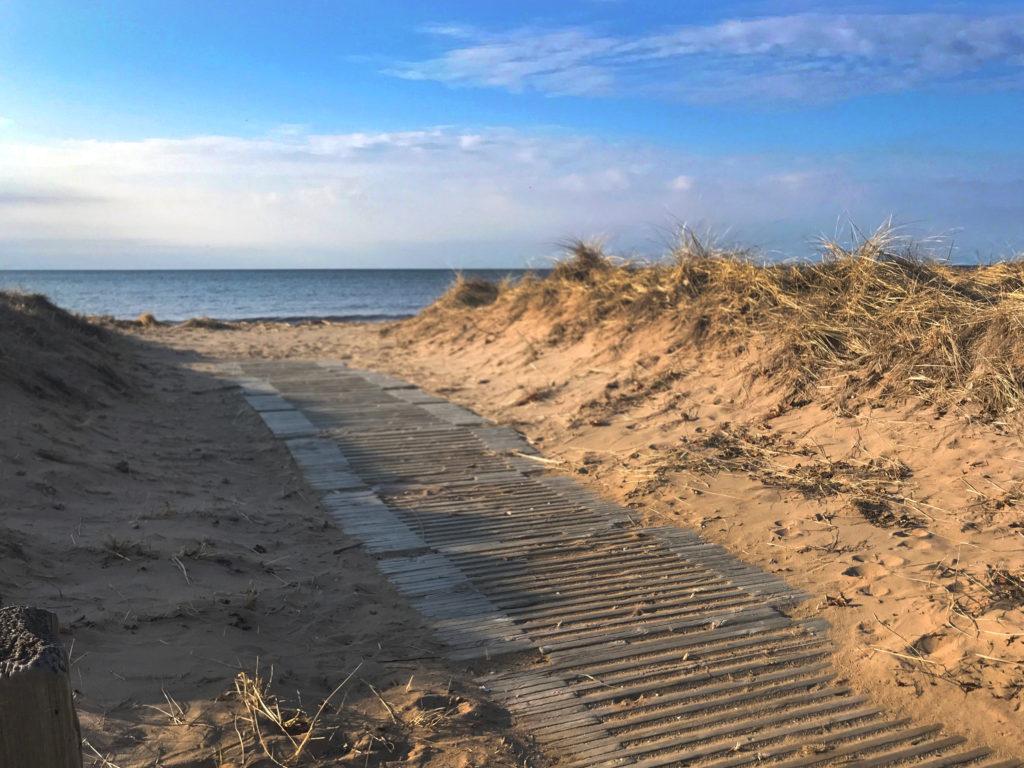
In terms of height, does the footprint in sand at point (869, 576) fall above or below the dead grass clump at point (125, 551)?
below

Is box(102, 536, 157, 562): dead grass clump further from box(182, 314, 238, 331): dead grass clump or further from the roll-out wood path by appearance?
box(182, 314, 238, 331): dead grass clump

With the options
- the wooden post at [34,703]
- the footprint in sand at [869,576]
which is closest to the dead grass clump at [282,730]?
the wooden post at [34,703]

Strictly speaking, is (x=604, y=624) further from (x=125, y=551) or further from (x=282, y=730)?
(x=125, y=551)

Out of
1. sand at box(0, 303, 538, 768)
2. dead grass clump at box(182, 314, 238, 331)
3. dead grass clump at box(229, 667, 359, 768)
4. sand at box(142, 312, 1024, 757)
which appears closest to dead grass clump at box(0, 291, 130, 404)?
sand at box(0, 303, 538, 768)

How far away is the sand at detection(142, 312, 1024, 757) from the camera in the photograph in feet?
10.4

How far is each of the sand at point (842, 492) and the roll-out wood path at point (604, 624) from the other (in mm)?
186

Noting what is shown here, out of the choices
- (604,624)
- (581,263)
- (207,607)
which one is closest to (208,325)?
(581,263)

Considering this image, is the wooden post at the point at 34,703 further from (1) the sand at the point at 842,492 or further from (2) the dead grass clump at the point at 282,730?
(1) the sand at the point at 842,492

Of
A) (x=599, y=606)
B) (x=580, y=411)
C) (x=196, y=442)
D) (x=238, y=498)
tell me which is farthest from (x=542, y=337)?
(x=599, y=606)

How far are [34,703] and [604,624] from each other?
2.54m

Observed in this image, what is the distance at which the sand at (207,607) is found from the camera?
8.69ft

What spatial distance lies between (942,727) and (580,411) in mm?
4998

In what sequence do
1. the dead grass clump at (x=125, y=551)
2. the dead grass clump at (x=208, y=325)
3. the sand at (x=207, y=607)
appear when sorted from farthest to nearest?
the dead grass clump at (x=208, y=325) < the dead grass clump at (x=125, y=551) < the sand at (x=207, y=607)

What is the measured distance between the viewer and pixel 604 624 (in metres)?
3.59
